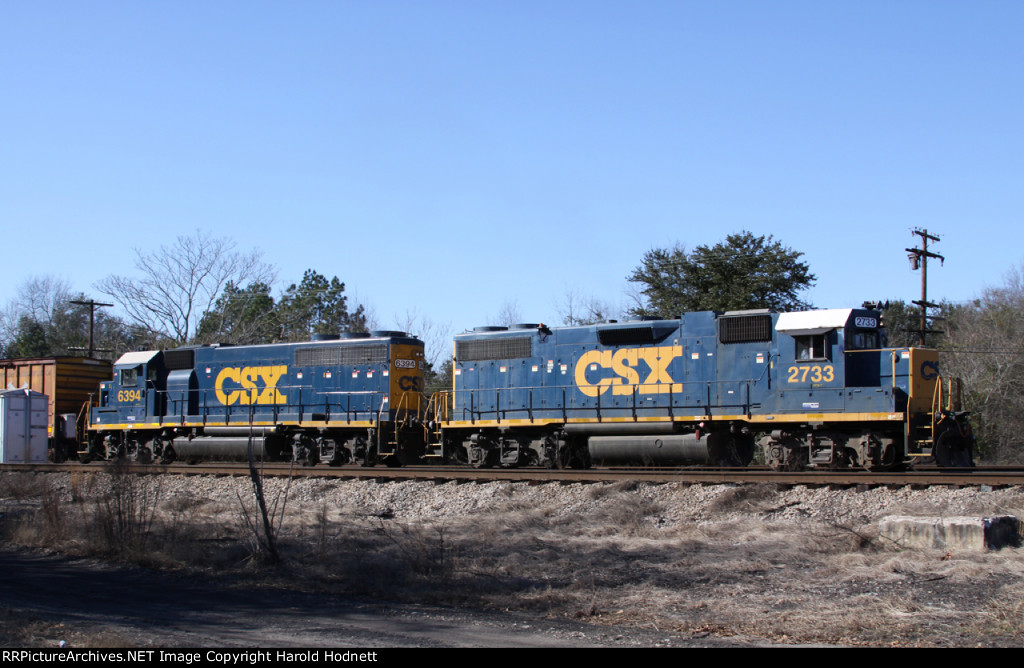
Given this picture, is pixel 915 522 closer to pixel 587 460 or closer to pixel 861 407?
pixel 861 407

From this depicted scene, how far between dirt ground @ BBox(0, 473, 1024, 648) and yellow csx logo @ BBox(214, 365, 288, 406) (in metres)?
8.58

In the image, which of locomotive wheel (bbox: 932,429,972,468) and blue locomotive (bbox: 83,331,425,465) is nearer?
locomotive wheel (bbox: 932,429,972,468)

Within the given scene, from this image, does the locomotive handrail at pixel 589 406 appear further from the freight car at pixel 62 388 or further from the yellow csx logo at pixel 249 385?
the freight car at pixel 62 388

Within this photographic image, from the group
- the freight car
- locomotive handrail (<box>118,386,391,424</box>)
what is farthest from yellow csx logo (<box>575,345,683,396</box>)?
the freight car

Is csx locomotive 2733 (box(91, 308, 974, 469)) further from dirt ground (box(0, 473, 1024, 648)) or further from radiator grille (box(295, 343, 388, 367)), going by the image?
dirt ground (box(0, 473, 1024, 648))

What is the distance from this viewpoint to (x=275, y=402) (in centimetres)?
2520

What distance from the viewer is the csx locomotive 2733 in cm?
1764

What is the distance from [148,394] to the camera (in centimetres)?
2711

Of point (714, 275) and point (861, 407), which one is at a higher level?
point (714, 275)

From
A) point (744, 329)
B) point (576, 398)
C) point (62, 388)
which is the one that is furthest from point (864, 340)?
point (62, 388)

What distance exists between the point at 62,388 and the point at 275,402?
9692mm

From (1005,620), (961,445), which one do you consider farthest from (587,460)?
(1005,620)

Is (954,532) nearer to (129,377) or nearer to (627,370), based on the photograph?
(627,370)
